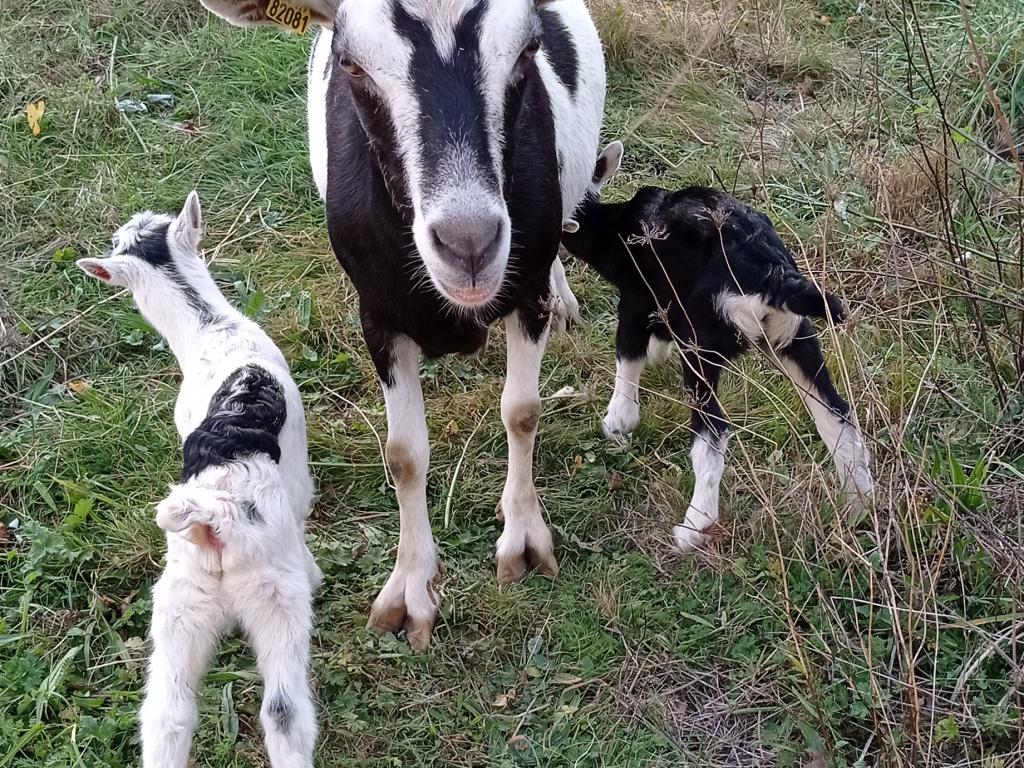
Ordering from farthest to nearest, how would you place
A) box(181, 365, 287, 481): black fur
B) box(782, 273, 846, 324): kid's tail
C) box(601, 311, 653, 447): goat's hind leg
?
box(601, 311, 653, 447): goat's hind leg, box(782, 273, 846, 324): kid's tail, box(181, 365, 287, 481): black fur

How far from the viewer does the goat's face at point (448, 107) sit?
229 centimetres

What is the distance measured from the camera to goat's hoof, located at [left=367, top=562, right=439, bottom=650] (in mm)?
3232

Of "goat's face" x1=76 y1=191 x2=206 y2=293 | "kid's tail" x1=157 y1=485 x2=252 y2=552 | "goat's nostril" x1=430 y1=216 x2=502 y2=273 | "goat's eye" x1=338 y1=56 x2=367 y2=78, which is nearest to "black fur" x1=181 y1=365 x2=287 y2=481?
"kid's tail" x1=157 y1=485 x2=252 y2=552

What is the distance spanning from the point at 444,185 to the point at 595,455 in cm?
177

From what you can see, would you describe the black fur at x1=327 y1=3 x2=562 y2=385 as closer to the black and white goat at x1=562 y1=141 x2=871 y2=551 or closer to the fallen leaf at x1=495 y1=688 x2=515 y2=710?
the black and white goat at x1=562 y1=141 x2=871 y2=551

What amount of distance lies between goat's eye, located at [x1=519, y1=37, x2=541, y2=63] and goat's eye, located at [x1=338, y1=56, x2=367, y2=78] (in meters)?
0.39

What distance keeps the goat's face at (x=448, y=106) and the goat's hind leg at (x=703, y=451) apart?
105 centimetres

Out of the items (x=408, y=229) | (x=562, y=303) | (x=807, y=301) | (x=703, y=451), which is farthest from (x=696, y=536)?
(x=408, y=229)

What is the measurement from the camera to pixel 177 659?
2.53 m

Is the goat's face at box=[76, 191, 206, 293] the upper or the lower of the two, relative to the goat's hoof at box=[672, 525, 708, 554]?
upper

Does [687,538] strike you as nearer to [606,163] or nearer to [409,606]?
[409,606]

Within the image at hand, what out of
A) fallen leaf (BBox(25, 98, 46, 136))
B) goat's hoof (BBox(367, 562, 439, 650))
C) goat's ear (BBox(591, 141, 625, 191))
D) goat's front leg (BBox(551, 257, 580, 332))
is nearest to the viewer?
goat's hoof (BBox(367, 562, 439, 650))

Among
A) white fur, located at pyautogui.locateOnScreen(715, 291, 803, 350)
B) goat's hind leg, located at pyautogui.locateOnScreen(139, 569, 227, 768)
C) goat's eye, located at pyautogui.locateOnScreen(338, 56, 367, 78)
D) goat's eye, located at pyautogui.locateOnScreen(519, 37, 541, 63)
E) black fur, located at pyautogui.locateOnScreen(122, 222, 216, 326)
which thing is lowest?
goat's hind leg, located at pyautogui.locateOnScreen(139, 569, 227, 768)

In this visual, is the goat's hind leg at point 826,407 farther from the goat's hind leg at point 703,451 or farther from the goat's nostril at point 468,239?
the goat's nostril at point 468,239
